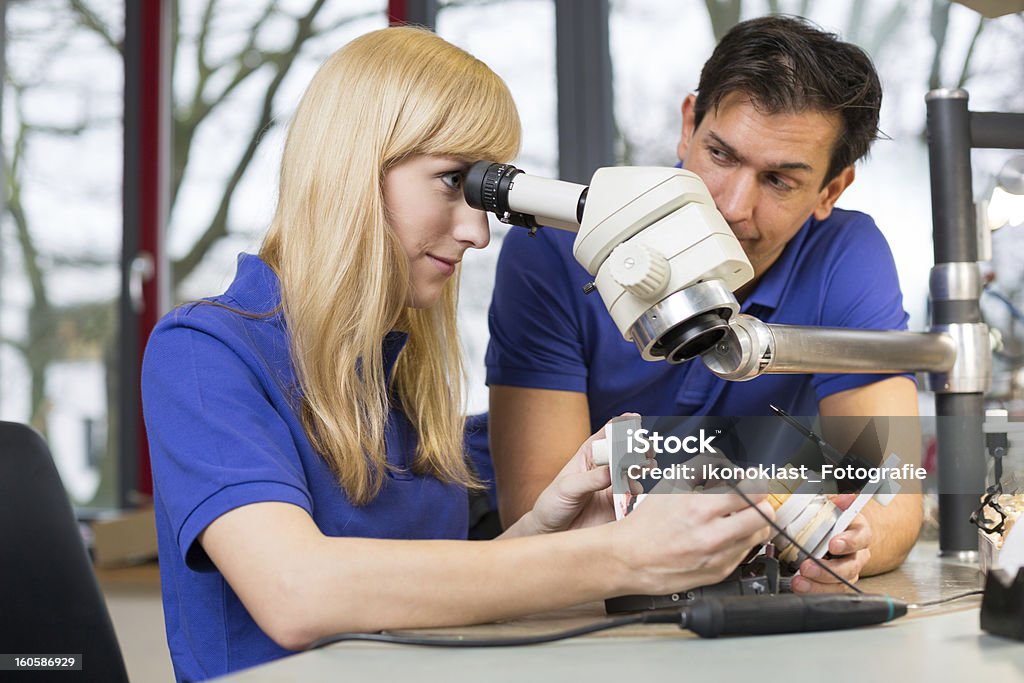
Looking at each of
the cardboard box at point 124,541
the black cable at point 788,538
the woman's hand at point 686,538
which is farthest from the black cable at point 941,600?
the cardboard box at point 124,541

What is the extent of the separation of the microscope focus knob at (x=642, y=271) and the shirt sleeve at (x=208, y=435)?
0.37m

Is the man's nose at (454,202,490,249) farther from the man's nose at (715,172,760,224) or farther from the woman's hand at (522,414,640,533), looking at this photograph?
the man's nose at (715,172,760,224)

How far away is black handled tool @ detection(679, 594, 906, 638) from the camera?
87 cm

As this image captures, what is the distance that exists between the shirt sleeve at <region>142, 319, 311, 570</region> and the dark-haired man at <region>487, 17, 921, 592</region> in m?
0.55

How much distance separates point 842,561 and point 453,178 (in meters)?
0.61

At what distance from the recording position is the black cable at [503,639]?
0.85 metres

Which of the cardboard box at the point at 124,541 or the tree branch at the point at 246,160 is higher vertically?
the tree branch at the point at 246,160

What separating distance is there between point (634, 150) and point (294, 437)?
2194 mm

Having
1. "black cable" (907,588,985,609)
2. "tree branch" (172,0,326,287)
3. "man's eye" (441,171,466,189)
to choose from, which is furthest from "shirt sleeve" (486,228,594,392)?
"tree branch" (172,0,326,287)

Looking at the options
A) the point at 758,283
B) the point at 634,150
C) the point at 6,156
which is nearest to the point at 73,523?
the point at 758,283

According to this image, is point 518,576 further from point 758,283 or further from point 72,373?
point 72,373

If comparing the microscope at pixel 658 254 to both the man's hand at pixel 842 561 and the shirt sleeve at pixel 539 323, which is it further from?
the shirt sleeve at pixel 539 323

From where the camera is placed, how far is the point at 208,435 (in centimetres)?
101

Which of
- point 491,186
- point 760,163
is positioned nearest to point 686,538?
point 491,186
